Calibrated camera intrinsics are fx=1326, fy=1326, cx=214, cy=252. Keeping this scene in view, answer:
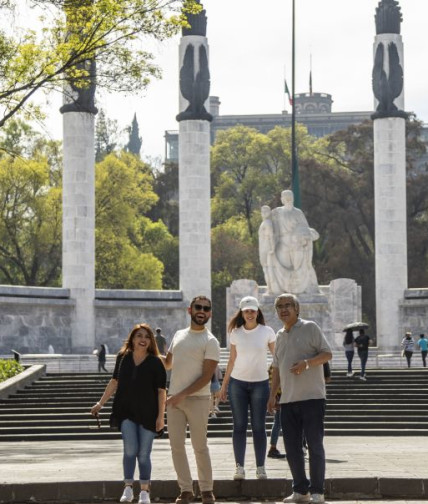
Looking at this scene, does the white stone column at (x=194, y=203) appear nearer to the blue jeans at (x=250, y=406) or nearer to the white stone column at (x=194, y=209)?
the white stone column at (x=194, y=209)

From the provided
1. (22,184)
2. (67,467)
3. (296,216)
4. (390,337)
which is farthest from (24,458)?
(22,184)

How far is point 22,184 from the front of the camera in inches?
2103

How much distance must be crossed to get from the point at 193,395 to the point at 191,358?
0.95 feet

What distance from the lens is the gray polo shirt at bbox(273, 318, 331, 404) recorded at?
10.5 meters

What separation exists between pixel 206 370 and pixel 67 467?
329 centimetres

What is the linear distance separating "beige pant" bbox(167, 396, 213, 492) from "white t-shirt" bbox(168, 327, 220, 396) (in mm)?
108

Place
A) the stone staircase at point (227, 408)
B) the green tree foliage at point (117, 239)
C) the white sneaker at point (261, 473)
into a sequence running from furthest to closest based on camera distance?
the green tree foliage at point (117, 239) → the stone staircase at point (227, 408) → the white sneaker at point (261, 473)

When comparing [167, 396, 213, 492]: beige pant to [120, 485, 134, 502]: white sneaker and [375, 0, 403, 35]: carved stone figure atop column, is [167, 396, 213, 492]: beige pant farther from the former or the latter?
[375, 0, 403, 35]: carved stone figure atop column

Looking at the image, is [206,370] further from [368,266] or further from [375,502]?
[368,266]

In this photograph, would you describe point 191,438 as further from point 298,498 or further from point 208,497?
point 298,498

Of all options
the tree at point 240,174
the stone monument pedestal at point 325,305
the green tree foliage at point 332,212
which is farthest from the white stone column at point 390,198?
the tree at point 240,174

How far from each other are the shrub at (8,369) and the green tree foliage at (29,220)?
2455 centimetres

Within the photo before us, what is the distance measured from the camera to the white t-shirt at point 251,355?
461 inches

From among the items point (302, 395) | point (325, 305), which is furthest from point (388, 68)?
point (302, 395)
